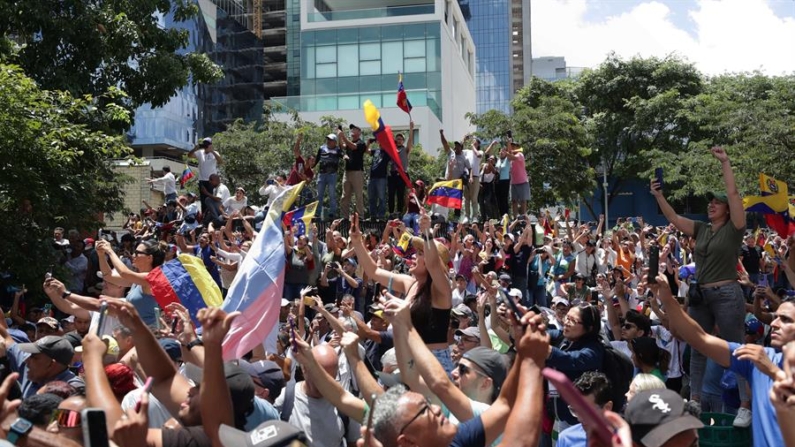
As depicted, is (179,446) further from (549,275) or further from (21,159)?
(549,275)

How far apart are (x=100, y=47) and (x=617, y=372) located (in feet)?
44.5

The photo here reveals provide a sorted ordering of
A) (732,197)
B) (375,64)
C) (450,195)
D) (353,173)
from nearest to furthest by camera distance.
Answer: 1. (732,197)
2. (450,195)
3. (353,173)
4. (375,64)

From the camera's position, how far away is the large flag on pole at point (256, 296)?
554 cm

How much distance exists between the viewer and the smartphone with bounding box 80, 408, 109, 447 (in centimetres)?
265

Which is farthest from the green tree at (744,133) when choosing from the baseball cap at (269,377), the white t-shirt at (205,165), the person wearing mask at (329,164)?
the baseball cap at (269,377)

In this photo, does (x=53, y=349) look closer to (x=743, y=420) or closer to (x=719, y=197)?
(x=743, y=420)

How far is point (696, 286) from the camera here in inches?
268

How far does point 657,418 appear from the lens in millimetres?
3258

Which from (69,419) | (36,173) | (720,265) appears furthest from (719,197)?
(36,173)

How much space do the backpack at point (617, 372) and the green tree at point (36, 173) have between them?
27.6 feet

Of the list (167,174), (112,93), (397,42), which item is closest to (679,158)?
(397,42)

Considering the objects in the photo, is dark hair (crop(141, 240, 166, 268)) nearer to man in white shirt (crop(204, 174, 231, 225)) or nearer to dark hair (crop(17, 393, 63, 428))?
dark hair (crop(17, 393, 63, 428))

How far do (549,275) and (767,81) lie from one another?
30269 millimetres

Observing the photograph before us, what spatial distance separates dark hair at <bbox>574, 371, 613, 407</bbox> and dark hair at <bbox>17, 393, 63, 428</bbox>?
273cm
